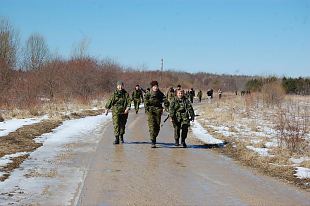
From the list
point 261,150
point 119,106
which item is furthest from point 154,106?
point 261,150

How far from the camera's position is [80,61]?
49.2 metres

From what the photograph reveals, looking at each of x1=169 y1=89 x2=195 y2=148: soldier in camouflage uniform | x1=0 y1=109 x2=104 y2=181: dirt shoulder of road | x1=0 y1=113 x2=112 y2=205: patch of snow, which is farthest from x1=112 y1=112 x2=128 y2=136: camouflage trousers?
x1=0 y1=109 x2=104 y2=181: dirt shoulder of road

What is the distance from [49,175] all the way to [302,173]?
528 centimetres

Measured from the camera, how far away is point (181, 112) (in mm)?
14492

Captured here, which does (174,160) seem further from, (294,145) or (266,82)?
(266,82)

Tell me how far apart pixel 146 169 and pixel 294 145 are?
205 inches

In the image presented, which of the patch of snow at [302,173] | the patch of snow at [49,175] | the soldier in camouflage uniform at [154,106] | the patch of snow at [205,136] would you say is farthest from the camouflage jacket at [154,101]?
the patch of snow at [302,173]

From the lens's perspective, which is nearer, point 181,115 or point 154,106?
point 181,115

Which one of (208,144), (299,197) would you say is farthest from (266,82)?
(299,197)

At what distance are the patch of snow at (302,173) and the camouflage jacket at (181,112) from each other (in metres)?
4.57

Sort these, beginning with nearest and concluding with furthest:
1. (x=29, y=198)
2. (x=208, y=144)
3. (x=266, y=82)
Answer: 1. (x=29, y=198)
2. (x=208, y=144)
3. (x=266, y=82)

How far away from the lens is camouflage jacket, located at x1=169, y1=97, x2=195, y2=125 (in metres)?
14.4

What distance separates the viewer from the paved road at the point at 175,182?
761cm

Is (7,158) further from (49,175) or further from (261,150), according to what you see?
(261,150)
